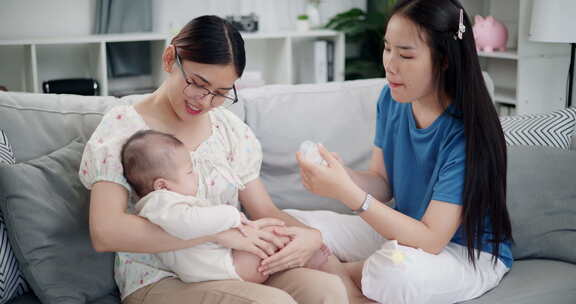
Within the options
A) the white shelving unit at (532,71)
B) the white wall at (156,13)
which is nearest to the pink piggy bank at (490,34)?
the white shelving unit at (532,71)

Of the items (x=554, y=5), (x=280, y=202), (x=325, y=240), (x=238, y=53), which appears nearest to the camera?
(x=238, y=53)

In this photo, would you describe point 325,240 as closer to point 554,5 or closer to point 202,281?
point 202,281

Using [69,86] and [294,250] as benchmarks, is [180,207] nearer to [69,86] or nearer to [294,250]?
[294,250]

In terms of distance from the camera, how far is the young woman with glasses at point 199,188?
4.66 feet

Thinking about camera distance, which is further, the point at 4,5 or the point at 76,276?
the point at 4,5

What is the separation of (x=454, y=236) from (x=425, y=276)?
197 mm

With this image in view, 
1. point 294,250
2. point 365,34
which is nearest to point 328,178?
point 294,250

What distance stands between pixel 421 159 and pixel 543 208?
39 centimetres

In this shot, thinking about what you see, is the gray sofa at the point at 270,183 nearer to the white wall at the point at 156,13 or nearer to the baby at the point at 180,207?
the baby at the point at 180,207

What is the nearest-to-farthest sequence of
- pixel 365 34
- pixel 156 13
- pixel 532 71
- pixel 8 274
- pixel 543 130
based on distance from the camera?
pixel 8 274 < pixel 543 130 < pixel 532 71 < pixel 156 13 < pixel 365 34

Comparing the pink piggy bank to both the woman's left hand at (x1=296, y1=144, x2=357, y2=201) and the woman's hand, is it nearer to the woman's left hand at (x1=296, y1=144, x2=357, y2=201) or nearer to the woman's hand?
the woman's left hand at (x1=296, y1=144, x2=357, y2=201)

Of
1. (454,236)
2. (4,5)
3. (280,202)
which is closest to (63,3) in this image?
(4,5)

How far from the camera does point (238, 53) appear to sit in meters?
1.52

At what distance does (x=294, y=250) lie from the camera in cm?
154
